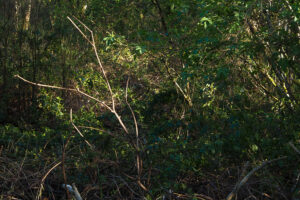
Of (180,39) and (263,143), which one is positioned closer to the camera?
(263,143)

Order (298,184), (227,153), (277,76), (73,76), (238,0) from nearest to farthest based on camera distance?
(298,184), (227,153), (238,0), (277,76), (73,76)

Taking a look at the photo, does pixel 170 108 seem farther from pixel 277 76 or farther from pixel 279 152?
pixel 279 152

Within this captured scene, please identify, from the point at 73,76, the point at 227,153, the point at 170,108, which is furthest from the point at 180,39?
the point at 73,76

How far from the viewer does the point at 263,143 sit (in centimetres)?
405

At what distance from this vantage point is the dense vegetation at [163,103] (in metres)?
4.01

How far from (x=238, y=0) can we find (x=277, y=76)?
124cm

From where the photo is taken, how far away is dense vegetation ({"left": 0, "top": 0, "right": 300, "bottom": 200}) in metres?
4.01

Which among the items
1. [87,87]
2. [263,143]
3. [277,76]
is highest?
[277,76]

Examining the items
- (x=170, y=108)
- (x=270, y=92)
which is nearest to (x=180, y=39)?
(x=170, y=108)

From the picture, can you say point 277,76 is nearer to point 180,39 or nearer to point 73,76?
point 180,39

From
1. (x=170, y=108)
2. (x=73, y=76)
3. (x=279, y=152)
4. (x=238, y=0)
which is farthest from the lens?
(x=73, y=76)

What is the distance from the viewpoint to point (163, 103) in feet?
19.0

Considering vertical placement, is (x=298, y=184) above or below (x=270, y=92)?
below

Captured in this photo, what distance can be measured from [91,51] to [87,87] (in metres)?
0.79
